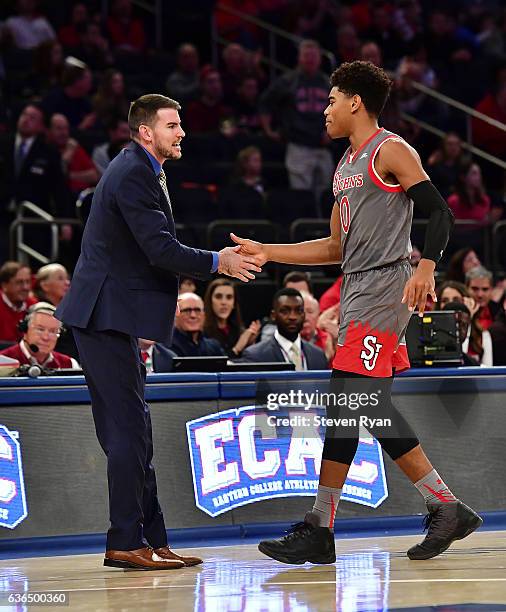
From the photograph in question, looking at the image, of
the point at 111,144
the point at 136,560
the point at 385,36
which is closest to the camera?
the point at 136,560

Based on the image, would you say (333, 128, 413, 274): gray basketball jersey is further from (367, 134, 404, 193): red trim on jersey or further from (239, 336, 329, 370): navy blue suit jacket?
(239, 336, 329, 370): navy blue suit jacket

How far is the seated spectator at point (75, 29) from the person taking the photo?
14.4 m

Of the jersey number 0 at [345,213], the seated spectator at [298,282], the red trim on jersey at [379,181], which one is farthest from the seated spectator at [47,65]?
the red trim on jersey at [379,181]

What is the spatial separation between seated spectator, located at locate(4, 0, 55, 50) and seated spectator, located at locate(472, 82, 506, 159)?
5.22 metres

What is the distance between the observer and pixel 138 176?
5270 millimetres

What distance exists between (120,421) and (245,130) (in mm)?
9125

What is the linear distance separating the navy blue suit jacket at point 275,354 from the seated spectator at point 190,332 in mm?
437

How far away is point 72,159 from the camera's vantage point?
1210cm

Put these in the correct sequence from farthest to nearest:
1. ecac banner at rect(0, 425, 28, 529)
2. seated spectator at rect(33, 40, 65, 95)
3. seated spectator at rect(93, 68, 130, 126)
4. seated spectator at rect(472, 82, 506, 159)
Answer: seated spectator at rect(472, 82, 506, 159), seated spectator at rect(33, 40, 65, 95), seated spectator at rect(93, 68, 130, 126), ecac banner at rect(0, 425, 28, 529)

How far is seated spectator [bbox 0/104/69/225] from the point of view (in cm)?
1161

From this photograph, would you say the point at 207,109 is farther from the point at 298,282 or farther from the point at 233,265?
the point at 233,265

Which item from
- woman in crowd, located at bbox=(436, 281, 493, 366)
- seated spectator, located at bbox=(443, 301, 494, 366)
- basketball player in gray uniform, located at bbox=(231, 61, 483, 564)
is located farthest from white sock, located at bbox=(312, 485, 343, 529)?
woman in crowd, located at bbox=(436, 281, 493, 366)

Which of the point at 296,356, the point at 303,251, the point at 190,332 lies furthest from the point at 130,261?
the point at 190,332

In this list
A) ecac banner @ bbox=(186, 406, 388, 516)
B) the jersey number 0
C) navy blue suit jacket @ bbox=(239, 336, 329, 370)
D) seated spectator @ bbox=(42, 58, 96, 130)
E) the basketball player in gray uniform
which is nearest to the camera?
the basketball player in gray uniform
